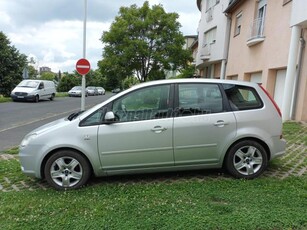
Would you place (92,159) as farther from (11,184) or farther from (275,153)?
(275,153)

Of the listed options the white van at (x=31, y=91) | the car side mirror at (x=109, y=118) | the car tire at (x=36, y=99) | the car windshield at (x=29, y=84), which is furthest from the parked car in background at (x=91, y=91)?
the car side mirror at (x=109, y=118)

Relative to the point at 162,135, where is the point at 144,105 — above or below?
above

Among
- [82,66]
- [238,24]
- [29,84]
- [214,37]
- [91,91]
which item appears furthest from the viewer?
[91,91]

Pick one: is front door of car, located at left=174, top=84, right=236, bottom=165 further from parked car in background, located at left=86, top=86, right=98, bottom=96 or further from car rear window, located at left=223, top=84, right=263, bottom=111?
parked car in background, located at left=86, top=86, right=98, bottom=96

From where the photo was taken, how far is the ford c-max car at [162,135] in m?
4.04

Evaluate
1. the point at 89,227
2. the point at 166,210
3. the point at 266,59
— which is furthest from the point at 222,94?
the point at 266,59

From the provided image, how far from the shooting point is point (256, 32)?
13.4 meters

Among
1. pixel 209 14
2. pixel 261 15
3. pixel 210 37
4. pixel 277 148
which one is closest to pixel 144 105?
pixel 277 148

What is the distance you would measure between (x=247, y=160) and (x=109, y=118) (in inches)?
89.3

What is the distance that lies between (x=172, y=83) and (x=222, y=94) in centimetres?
82

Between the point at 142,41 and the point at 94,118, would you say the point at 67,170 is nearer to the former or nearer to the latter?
the point at 94,118

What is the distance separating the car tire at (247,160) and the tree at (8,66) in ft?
85.1

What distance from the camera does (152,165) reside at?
13.8 feet

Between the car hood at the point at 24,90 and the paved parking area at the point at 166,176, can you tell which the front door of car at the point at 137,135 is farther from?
the car hood at the point at 24,90
